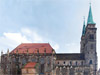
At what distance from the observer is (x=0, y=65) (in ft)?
220

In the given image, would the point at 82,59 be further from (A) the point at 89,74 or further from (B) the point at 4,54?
(B) the point at 4,54

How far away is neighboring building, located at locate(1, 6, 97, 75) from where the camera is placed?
68.6m

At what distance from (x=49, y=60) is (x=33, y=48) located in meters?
9.26

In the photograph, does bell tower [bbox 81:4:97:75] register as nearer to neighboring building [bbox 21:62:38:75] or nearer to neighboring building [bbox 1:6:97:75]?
neighboring building [bbox 1:6:97:75]

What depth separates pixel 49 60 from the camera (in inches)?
2749

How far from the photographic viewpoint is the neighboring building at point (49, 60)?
68562mm

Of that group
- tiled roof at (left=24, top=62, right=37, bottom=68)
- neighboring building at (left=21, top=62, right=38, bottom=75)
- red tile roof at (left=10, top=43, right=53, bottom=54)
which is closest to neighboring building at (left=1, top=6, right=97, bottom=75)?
red tile roof at (left=10, top=43, right=53, bottom=54)

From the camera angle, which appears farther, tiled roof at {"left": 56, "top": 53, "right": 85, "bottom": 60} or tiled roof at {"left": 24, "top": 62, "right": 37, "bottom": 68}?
tiled roof at {"left": 56, "top": 53, "right": 85, "bottom": 60}

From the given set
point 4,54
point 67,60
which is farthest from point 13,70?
point 67,60

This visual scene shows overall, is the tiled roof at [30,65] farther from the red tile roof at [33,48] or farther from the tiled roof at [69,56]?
the tiled roof at [69,56]

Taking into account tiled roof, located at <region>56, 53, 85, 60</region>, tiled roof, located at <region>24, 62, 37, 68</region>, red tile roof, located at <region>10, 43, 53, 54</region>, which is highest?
red tile roof, located at <region>10, 43, 53, 54</region>

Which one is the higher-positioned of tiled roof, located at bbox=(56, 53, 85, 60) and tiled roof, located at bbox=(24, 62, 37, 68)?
tiled roof, located at bbox=(56, 53, 85, 60)

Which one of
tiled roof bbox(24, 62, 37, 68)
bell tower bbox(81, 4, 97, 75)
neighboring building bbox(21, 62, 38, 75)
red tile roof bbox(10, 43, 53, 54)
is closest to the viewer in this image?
neighboring building bbox(21, 62, 38, 75)

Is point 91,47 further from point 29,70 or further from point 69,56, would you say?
point 29,70
